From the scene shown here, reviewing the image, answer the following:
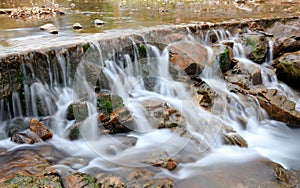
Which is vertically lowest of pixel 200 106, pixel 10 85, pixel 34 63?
pixel 200 106

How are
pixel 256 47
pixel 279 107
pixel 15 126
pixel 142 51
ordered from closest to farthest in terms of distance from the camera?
1. pixel 15 126
2. pixel 279 107
3. pixel 142 51
4. pixel 256 47

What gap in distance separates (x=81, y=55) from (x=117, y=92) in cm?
113

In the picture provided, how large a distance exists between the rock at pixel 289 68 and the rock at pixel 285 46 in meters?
0.54

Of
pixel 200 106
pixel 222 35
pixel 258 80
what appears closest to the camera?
pixel 200 106

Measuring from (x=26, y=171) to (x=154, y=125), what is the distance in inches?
90.7

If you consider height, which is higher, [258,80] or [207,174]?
[258,80]

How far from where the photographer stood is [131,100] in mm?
5398

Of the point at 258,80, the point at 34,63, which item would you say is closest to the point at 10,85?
the point at 34,63

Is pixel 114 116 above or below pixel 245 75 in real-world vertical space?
below

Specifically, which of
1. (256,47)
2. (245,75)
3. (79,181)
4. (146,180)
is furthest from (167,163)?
(256,47)

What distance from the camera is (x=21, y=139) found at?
14.0ft

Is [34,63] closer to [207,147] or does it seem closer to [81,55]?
[81,55]

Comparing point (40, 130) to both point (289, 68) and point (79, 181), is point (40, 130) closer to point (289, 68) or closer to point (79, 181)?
point (79, 181)

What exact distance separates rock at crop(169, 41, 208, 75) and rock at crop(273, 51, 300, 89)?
2085mm
